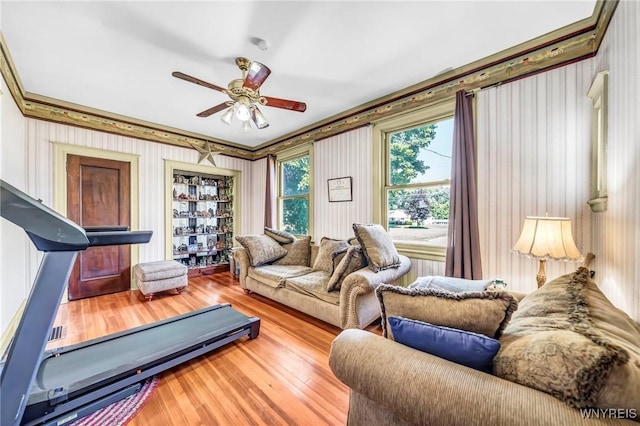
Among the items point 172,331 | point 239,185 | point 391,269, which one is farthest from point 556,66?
point 239,185

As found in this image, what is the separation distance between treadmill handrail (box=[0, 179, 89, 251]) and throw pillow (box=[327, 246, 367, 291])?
201cm

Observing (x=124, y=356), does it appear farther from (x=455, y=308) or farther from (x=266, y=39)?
(x=266, y=39)

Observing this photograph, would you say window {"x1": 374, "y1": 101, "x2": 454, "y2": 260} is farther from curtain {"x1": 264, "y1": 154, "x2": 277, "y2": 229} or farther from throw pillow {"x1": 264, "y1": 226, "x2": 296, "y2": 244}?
curtain {"x1": 264, "y1": 154, "x2": 277, "y2": 229}

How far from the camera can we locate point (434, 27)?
6.56 feet

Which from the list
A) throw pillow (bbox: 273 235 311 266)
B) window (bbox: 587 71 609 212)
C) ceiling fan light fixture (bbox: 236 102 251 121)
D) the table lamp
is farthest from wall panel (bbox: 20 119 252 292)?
window (bbox: 587 71 609 212)

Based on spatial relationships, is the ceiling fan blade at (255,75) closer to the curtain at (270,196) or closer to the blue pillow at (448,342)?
the blue pillow at (448,342)

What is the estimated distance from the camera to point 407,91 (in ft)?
9.84

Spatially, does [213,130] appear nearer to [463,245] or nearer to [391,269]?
[391,269]

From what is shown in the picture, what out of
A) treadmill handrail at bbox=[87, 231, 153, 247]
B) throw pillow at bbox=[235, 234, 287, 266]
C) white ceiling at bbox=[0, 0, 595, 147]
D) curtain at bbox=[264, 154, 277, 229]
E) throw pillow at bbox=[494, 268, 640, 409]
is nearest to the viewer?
throw pillow at bbox=[494, 268, 640, 409]

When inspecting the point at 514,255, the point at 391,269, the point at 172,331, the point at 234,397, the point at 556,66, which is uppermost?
the point at 556,66

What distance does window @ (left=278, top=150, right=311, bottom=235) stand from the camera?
459 cm

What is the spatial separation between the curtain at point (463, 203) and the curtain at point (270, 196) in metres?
3.29

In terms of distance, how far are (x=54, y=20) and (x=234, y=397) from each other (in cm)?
315

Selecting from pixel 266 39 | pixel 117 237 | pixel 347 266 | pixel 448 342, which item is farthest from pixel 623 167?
pixel 117 237
